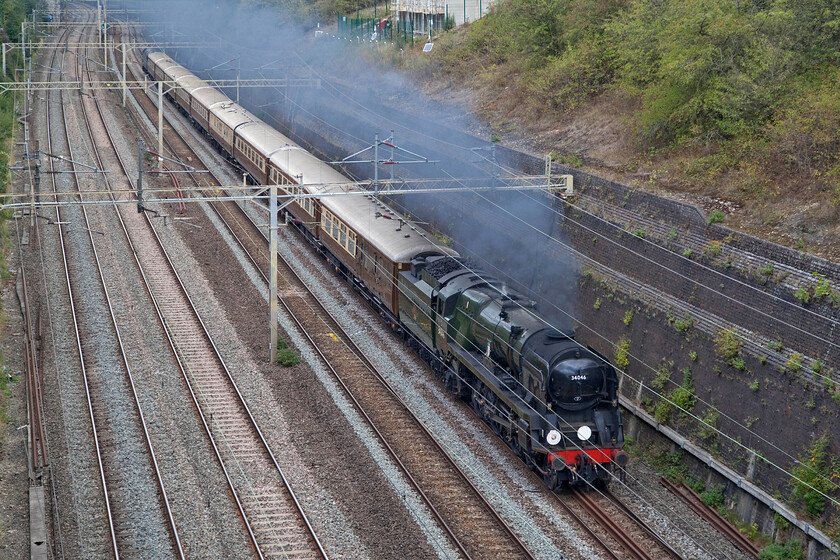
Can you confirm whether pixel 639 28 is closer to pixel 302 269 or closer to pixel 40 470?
pixel 302 269

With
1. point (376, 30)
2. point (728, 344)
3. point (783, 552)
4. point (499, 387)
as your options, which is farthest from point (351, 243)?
point (376, 30)

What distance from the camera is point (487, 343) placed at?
19.0m

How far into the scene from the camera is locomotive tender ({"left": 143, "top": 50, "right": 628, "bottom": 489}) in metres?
17.0

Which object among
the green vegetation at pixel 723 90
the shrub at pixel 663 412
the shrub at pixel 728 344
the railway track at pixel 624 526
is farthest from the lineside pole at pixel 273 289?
the shrub at pixel 728 344

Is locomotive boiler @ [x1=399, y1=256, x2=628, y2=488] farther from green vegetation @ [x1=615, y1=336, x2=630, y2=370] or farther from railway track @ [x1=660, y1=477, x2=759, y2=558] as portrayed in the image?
green vegetation @ [x1=615, y1=336, x2=630, y2=370]

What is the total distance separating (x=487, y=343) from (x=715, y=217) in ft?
19.7

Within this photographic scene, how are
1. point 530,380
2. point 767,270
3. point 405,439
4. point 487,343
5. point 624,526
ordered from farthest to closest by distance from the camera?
point 405,439, point 487,343, point 530,380, point 767,270, point 624,526

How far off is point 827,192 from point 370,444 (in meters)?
11.8

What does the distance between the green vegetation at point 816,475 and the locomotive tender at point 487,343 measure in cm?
328

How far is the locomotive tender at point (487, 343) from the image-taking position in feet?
55.7

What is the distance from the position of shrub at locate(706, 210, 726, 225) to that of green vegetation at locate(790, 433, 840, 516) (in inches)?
226

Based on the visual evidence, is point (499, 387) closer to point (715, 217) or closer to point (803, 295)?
point (803, 295)

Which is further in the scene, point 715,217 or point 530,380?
point 715,217

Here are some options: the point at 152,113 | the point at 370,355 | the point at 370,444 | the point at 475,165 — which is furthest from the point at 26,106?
the point at 370,444
